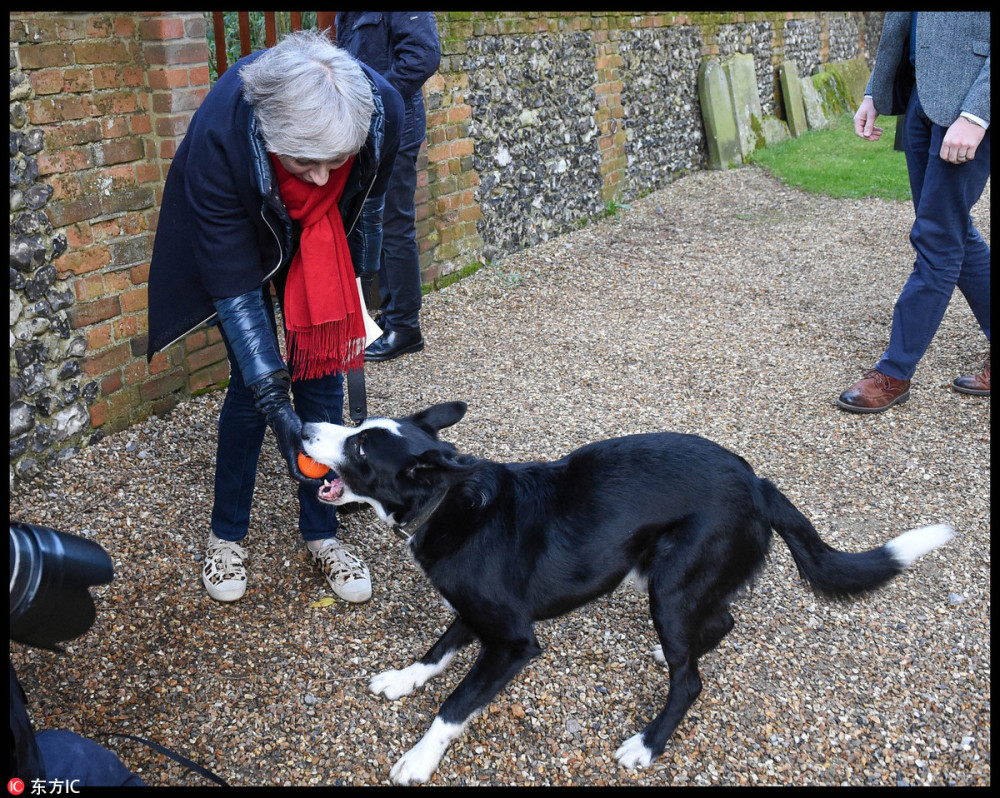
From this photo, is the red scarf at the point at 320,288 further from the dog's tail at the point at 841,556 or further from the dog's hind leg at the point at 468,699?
the dog's tail at the point at 841,556

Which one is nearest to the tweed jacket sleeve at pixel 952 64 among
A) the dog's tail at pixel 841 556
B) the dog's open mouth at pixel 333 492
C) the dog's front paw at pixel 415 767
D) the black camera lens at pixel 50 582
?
the dog's tail at pixel 841 556

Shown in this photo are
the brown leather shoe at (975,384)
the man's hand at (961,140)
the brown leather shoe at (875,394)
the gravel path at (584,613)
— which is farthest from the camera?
the brown leather shoe at (975,384)

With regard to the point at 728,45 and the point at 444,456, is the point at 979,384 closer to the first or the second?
the point at 444,456

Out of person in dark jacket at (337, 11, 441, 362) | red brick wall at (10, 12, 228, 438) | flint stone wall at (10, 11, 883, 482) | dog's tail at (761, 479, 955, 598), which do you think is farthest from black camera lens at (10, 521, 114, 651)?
person in dark jacket at (337, 11, 441, 362)

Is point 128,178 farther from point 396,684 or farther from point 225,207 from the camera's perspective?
point 396,684

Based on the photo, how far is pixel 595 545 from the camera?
2395 millimetres

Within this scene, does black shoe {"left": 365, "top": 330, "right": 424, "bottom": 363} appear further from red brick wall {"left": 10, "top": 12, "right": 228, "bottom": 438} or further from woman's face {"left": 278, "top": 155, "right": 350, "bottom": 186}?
woman's face {"left": 278, "top": 155, "right": 350, "bottom": 186}

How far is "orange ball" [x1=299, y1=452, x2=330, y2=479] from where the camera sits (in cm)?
258

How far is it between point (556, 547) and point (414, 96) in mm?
3415

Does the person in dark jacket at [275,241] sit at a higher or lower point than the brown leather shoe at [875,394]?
higher

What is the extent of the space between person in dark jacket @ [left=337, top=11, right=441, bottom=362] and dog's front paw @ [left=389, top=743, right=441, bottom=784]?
273 cm

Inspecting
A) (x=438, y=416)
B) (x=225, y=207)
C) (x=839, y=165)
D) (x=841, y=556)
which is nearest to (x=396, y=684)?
(x=438, y=416)

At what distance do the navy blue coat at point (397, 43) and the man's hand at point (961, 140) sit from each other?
257cm

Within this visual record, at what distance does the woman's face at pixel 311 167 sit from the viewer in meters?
2.40
